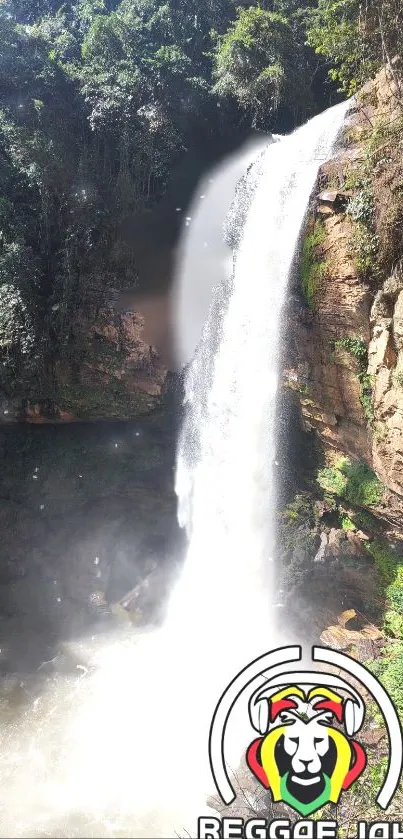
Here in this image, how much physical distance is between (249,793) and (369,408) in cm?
649

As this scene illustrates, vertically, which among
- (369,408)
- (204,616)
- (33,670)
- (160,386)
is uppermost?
(160,386)

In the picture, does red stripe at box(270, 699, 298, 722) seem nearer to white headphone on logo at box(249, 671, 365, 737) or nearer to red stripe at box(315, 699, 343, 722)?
white headphone on logo at box(249, 671, 365, 737)

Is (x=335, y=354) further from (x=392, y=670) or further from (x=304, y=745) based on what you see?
(x=304, y=745)

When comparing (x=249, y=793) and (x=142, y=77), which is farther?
(x=142, y=77)

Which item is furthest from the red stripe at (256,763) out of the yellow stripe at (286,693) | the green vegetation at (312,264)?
the green vegetation at (312,264)

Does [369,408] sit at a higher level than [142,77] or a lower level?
lower

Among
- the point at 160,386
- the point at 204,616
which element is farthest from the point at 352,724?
the point at 160,386

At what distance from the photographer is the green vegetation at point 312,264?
8.72 m

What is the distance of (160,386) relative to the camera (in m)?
12.6

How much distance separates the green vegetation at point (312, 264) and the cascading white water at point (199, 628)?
521 millimetres

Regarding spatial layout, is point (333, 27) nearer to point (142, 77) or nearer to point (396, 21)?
point (396, 21)

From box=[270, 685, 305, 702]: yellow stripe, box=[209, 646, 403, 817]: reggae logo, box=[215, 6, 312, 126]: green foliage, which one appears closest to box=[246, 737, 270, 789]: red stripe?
box=[209, 646, 403, 817]: reggae logo

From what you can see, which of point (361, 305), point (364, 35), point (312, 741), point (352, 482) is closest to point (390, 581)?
point (352, 482)

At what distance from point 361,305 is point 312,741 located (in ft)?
21.5
